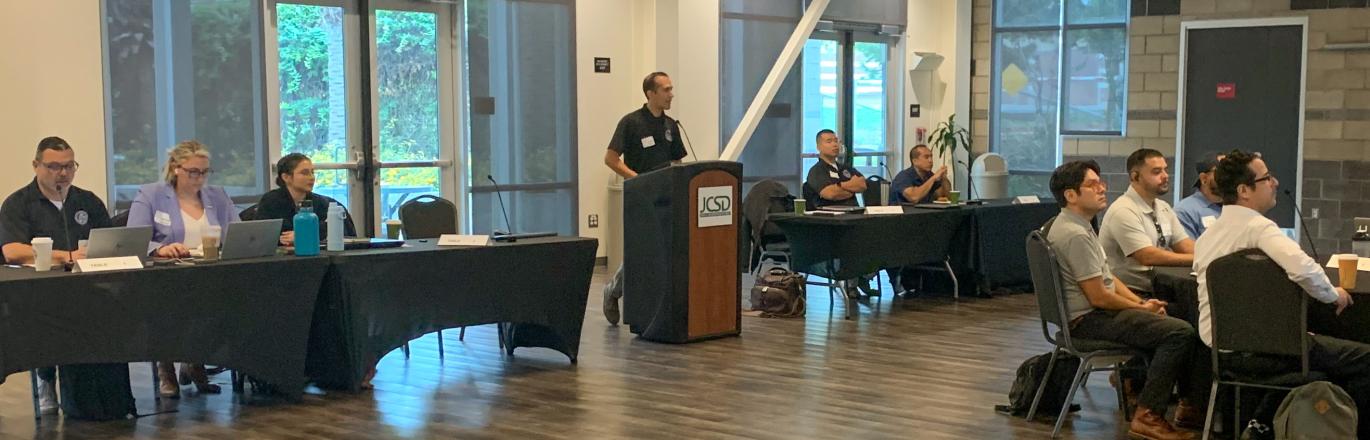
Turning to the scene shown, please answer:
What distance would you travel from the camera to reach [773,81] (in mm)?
11445

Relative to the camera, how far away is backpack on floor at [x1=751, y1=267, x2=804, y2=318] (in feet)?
26.3

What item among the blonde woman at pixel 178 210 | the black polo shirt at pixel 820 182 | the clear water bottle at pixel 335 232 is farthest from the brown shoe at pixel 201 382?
the black polo shirt at pixel 820 182

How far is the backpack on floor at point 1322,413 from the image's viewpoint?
440 cm

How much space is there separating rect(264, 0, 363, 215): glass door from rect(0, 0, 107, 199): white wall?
3.93ft

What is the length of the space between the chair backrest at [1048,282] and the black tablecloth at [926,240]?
2.74 meters

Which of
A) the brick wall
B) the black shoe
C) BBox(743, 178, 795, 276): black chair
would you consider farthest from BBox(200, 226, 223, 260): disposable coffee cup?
the brick wall

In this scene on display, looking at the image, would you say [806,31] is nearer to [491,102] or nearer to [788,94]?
[788,94]

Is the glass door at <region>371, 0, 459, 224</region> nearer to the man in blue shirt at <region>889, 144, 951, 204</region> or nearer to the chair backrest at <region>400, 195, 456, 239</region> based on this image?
the chair backrest at <region>400, 195, 456, 239</region>

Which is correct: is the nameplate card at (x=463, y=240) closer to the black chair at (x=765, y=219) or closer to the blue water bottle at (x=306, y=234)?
the blue water bottle at (x=306, y=234)

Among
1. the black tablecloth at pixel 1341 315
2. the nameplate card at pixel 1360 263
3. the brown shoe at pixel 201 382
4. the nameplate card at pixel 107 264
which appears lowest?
the brown shoe at pixel 201 382

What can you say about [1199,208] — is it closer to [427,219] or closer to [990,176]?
[427,219]

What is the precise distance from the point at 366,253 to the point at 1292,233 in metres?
8.72

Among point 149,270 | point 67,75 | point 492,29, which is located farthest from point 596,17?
point 149,270

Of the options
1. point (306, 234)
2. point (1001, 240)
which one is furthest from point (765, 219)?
point (306, 234)
